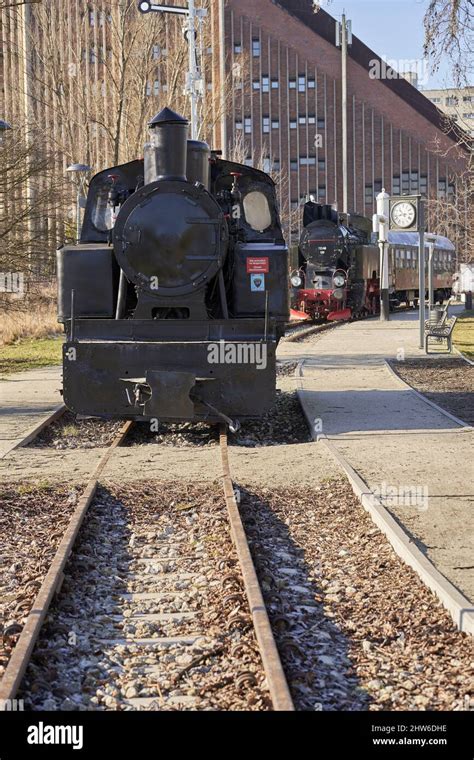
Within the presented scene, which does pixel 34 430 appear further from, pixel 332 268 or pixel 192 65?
pixel 332 268

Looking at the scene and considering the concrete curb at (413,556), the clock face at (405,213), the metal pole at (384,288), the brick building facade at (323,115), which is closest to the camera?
the concrete curb at (413,556)

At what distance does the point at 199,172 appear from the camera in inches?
493

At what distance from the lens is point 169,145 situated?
11898 mm

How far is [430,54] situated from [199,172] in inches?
121

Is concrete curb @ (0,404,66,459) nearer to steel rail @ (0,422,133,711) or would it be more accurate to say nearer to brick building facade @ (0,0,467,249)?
steel rail @ (0,422,133,711)

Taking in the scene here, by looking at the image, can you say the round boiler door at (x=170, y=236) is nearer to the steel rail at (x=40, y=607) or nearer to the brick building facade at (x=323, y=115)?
the steel rail at (x=40, y=607)

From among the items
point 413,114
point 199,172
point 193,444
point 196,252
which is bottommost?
point 193,444

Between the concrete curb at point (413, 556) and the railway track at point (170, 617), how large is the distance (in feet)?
3.21

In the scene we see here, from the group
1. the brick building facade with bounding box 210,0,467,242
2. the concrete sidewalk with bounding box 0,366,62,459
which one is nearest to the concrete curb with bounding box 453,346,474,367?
the concrete sidewalk with bounding box 0,366,62,459

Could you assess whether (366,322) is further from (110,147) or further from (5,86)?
(5,86)

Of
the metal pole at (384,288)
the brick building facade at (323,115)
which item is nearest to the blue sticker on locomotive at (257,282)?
the metal pole at (384,288)

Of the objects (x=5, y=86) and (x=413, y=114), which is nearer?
(x=5, y=86)

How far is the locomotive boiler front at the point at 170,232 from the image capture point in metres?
11.6
